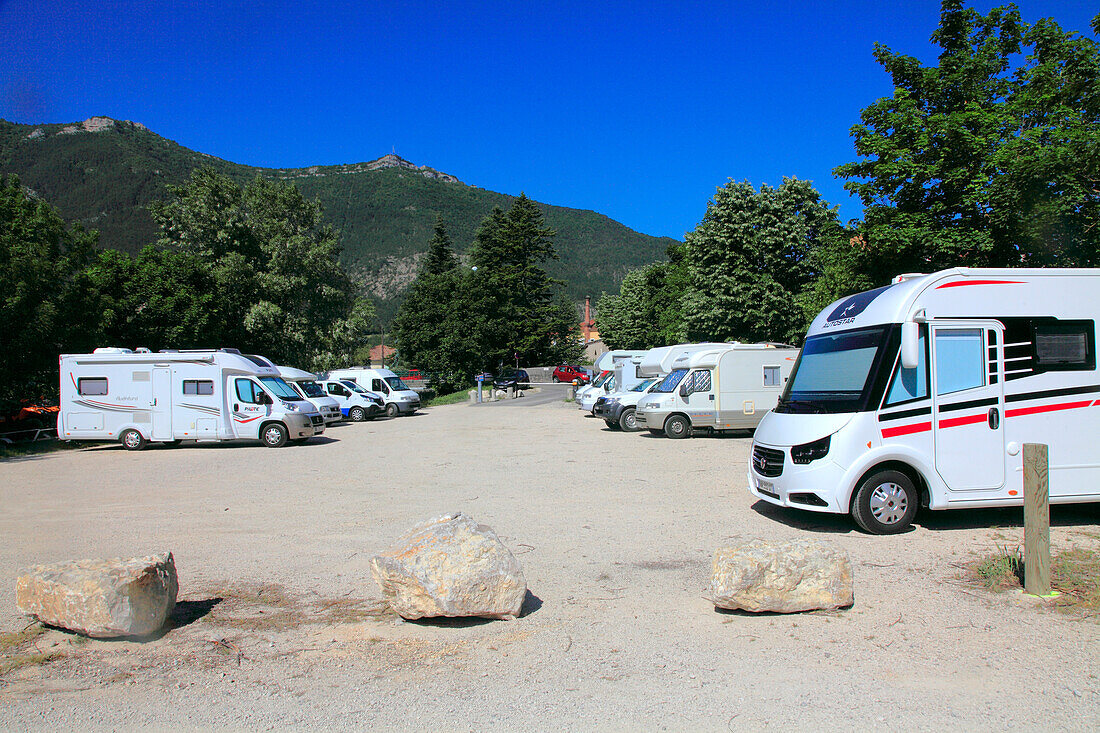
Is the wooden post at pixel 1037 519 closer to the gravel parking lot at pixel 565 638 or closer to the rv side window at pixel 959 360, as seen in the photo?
the gravel parking lot at pixel 565 638

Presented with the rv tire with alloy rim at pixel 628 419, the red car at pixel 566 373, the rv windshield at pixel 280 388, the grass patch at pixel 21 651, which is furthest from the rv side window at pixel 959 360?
the red car at pixel 566 373

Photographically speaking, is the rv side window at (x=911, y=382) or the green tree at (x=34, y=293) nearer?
the rv side window at (x=911, y=382)

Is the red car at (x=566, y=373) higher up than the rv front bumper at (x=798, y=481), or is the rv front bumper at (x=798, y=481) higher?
the red car at (x=566, y=373)

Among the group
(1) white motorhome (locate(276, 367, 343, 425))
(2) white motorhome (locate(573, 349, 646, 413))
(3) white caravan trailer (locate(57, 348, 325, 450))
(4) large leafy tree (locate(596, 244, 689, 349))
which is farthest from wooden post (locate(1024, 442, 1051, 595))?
(4) large leafy tree (locate(596, 244, 689, 349))

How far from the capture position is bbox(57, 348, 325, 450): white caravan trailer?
61.0 ft

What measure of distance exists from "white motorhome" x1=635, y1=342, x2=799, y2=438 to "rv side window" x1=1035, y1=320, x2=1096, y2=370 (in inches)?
412

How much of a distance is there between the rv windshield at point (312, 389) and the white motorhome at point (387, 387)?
331 cm

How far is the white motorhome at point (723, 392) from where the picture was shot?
59.9 feet

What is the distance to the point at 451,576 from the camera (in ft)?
16.1

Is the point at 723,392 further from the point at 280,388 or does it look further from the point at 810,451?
the point at 280,388

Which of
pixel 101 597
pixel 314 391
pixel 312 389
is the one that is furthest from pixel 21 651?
pixel 312 389

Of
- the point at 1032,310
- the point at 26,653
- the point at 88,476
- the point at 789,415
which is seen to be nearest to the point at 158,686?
the point at 26,653

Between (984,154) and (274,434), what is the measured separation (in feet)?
60.4

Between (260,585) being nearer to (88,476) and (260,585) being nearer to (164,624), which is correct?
(164,624)
